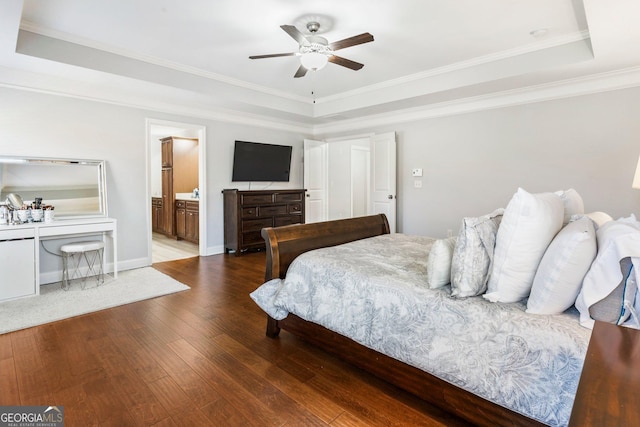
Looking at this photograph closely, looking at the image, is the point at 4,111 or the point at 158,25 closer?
the point at 158,25

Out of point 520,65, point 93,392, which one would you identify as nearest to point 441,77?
point 520,65

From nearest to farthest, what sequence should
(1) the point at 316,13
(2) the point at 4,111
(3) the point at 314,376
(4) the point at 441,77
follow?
(3) the point at 314,376 < (1) the point at 316,13 < (2) the point at 4,111 < (4) the point at 441,77

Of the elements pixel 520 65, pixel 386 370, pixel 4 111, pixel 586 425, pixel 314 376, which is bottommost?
pixel 314 376

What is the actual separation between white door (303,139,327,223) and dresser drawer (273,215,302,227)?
0.93 feet

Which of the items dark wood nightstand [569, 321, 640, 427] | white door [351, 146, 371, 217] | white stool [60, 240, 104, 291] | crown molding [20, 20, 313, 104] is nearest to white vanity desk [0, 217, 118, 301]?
white stool [60, 240, 104, 291]

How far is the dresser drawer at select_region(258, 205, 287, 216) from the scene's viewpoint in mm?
5703

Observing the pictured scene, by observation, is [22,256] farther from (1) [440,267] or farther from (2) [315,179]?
(2) [315,179]

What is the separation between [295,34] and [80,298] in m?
3.33

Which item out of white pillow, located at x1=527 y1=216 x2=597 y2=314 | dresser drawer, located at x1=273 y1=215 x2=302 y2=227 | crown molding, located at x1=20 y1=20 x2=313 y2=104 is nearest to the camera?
white pillow, located at x1=527 y1=216 x2=597 y2=314

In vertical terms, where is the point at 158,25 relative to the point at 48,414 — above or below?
above

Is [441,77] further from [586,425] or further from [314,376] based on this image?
[586,425]

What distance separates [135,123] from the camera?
179 inches

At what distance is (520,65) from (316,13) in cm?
239

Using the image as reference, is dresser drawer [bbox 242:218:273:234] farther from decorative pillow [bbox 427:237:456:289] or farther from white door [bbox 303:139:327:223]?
decorative pillow [bbox 427:237:456:289]
